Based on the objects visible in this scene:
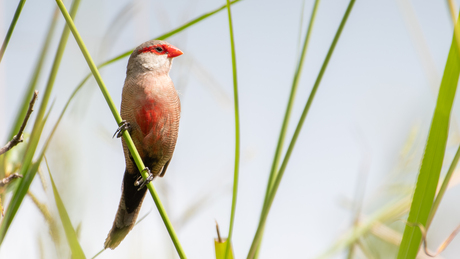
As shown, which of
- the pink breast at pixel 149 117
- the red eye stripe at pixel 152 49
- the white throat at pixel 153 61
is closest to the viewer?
the pink breast at pixel 149 117

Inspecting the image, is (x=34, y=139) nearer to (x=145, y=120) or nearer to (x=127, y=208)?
(x=145, y=120)

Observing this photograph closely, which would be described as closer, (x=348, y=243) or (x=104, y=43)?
(x=348, y=243)

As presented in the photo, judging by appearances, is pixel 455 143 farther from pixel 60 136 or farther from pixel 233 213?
pixel 60 136

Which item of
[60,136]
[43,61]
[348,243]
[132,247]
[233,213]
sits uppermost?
[43,61]

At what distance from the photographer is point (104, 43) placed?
→ 1.91m

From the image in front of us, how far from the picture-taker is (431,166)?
1.09 m

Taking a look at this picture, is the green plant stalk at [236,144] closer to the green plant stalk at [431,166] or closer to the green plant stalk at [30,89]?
the green plant stalk at [431,166]

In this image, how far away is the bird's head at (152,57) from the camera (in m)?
2.86

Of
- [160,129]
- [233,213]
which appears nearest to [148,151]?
[160,129]

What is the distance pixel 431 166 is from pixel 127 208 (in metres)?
2.10

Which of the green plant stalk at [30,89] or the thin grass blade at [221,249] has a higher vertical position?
the green plant stalk at [30,89]

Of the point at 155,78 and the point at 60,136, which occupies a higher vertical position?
the point at 155,78

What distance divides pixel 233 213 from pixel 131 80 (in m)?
1.69

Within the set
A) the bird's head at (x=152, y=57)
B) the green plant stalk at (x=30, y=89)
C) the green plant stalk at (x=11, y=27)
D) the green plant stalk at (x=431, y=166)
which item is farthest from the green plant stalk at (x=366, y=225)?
the bird's head at (x=152, y=57)
